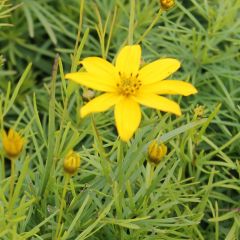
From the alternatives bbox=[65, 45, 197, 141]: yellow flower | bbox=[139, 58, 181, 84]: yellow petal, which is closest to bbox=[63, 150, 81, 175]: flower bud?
bbox=[65, 45, 197, 141]: yellow flower

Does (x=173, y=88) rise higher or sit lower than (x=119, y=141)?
higher

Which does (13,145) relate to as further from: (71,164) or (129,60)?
(129,60)

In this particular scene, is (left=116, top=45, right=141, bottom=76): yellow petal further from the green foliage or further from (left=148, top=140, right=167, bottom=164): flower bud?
(left=148, top=140, right=167, bottom=164): flower bud

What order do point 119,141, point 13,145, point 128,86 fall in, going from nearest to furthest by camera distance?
point 13,145 → point 128,86 → point 119,141

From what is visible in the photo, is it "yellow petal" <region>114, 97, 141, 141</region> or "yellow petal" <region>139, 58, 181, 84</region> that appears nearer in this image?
"yellow petal" <region>114, 97, 141, 141</region>

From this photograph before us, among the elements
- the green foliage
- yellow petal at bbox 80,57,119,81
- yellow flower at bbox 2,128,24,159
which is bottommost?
the green foliage

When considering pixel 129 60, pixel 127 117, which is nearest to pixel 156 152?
pixel 127 117

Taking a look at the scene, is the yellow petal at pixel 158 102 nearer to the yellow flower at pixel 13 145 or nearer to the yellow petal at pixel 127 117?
the yellow petal at pixel 127 117
